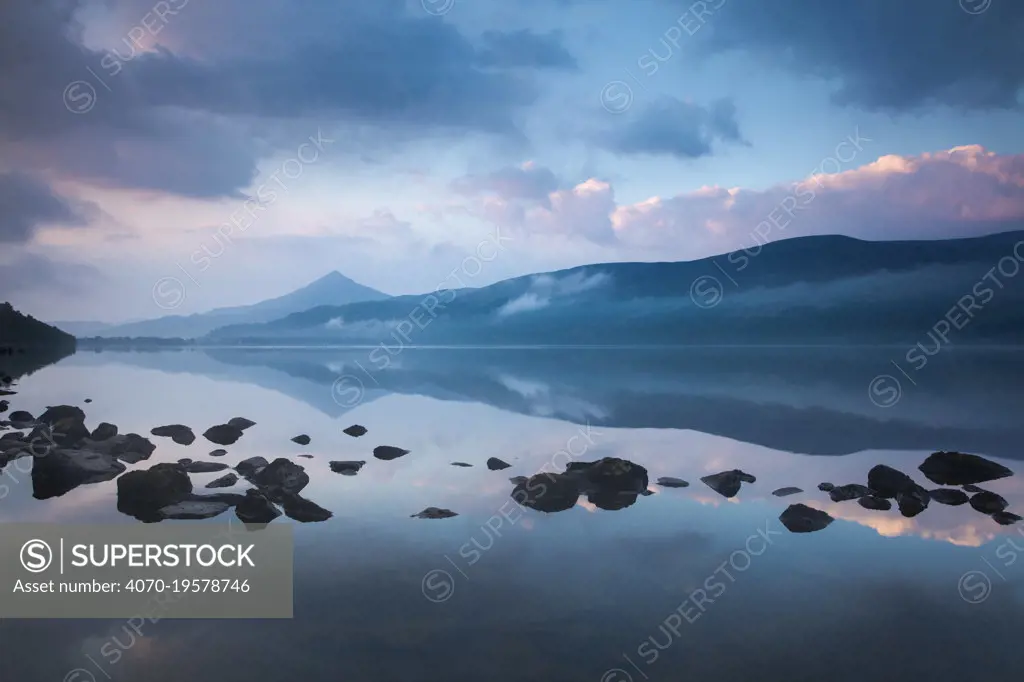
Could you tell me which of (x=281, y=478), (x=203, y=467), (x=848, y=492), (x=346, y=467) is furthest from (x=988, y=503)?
(x=203, y=467)

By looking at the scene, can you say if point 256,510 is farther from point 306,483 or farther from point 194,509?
point 306,483

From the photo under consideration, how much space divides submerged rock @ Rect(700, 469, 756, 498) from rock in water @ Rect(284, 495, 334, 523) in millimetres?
11768

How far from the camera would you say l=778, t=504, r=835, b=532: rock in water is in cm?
1561

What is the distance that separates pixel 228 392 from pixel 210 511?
1704 inches

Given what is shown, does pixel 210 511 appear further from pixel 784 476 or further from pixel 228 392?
pixel 228 392

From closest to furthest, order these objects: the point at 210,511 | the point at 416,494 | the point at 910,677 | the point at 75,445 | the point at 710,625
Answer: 1. the point at 910,677
2. the point at 710,625
3. the point at 210,511
4. the point at 416,494
5. the point at 75,445

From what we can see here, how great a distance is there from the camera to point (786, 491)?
19547 millimetres

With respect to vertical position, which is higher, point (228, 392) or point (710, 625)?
point (228, 392)

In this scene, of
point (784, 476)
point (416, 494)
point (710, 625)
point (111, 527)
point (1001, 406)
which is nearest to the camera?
point (710, 625)

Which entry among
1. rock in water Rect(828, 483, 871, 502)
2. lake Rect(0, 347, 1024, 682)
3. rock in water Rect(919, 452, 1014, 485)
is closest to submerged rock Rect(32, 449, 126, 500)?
lake Rect(0, 347, 1024, 682)

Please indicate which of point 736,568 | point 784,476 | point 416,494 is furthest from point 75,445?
point 784,476

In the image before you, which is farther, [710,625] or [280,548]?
[280,548]

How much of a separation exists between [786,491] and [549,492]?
7.73m

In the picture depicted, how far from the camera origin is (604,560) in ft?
43.6
